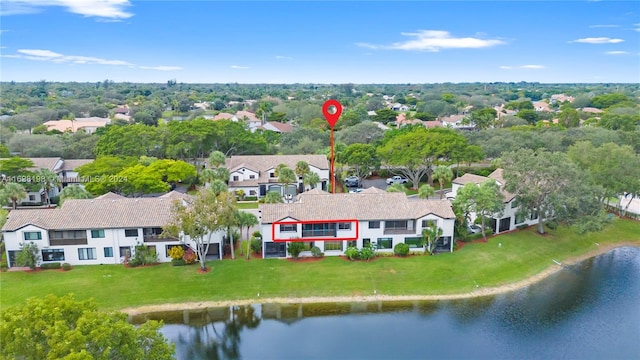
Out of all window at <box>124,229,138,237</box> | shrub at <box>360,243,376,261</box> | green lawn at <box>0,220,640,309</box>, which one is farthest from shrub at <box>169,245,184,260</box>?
shrub at <box>360,243,376,261</box>

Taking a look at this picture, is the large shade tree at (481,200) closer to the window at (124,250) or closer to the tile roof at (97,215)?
the tile roof at (97,215)

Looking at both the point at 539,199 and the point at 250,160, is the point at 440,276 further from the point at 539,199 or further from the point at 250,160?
the point at 250,160

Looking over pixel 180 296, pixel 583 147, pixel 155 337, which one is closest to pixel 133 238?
pixel 180 296

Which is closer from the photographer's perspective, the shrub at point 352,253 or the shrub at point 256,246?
the shrub at point 352,253

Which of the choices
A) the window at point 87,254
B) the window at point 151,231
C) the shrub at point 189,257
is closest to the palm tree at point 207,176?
the window at point 151,231

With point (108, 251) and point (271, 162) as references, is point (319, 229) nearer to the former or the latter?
point (108, 251)

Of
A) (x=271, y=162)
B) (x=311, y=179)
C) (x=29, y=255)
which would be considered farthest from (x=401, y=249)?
(x=29, y=255)

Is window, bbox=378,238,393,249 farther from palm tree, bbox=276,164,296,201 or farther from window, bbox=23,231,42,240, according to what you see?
window, bbox=23,231,42,240
